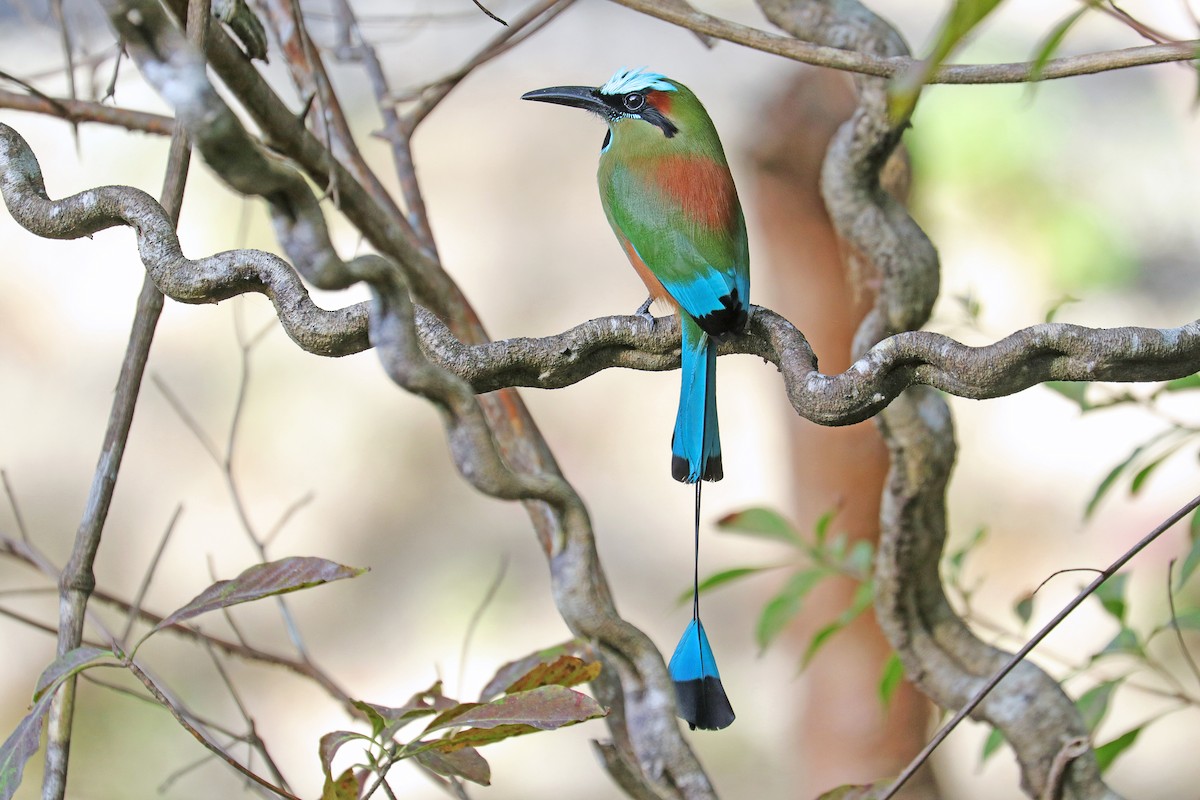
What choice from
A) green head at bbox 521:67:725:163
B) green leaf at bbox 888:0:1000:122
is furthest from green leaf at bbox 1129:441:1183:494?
green leaf at bbox 888:0:1000:122

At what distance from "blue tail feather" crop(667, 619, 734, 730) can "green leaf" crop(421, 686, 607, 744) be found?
17 cm

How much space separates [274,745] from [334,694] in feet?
8.54

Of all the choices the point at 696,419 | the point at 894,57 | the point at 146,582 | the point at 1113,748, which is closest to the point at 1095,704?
the point at 1113,748

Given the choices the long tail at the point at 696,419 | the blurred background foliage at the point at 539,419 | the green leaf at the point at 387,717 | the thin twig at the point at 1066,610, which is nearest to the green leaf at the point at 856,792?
the thin twig at the point at 1066,610

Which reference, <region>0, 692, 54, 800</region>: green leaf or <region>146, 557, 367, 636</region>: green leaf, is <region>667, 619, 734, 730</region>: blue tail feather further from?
<region>0, 692, 54, 800</region>: green leaf

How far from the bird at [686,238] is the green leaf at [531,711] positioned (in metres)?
0.18

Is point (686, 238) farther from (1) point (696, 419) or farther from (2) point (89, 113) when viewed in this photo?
(2) point (89, 113)

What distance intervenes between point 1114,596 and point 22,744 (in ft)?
4.01

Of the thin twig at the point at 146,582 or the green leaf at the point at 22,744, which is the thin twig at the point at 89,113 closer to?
the thin twig at the point at 146,582

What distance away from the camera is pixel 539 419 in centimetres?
410

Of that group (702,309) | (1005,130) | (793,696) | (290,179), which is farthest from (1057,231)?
(290,179)

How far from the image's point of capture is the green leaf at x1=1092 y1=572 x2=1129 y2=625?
4.50 ft

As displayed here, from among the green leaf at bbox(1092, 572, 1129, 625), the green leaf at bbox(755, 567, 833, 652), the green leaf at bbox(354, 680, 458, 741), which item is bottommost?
the green leaf at bbox(354, 680, 458, 741)

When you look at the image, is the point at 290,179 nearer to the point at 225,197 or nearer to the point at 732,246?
the point at 732,246
